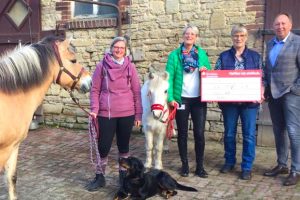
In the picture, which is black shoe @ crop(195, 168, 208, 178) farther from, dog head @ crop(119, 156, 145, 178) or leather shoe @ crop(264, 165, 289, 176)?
dog head @ crop(119, 156, 145, 178)

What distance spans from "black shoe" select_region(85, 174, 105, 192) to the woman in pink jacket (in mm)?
322

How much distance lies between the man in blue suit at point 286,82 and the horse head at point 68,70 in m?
2.34

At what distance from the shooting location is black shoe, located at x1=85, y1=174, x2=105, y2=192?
15.7 feet

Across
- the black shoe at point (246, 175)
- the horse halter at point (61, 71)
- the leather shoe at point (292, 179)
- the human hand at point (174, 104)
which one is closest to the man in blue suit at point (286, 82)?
the leather shoe at point (292, 179)

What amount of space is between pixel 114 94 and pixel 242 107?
1.70 m

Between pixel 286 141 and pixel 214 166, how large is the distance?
43.7 inches

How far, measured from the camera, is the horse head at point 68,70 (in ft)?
13.0

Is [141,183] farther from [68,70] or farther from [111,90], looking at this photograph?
[68,70]

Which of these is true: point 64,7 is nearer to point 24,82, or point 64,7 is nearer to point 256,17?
point 256,17

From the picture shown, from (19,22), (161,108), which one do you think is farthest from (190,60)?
(19,22)

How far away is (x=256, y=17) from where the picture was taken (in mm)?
6508

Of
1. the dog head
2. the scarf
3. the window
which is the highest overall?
the window

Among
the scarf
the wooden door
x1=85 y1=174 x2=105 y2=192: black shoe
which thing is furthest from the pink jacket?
the wooden door

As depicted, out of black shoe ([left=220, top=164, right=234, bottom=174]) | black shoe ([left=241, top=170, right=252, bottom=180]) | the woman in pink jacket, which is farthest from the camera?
black shoe ([left=220, top=164, right=234, bottom=174])
